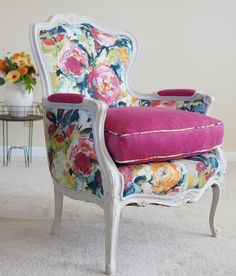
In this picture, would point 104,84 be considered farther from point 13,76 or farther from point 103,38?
point 13,76

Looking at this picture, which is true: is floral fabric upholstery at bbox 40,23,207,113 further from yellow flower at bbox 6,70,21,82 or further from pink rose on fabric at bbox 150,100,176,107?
yellow flower at bbox 6,70,21,82

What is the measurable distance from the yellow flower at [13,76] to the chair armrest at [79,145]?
4.08ft

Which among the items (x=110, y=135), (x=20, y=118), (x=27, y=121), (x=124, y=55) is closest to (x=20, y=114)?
(x=20, y=118)

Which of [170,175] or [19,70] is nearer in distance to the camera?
[170,175]

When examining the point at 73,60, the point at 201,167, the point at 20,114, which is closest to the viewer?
the point at 201,167

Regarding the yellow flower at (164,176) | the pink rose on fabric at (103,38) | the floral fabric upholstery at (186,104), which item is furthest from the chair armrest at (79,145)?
the floral fabric upholstery at (186,104)

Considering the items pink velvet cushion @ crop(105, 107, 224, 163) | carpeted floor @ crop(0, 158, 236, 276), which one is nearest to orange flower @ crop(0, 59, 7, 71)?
carpeted floor @ crop(0, 158, 236, 276)

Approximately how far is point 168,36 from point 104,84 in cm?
Result: 158

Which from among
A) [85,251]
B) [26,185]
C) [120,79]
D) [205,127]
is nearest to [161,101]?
[120,79]

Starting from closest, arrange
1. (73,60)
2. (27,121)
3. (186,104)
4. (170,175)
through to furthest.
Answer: (170,175) < (73,60) < (186,104) < (27,121)

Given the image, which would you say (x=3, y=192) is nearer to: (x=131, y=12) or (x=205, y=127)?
(x=205, y=127)

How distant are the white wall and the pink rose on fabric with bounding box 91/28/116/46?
127 centimetres

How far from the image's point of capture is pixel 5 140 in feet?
11.2

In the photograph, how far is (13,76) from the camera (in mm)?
2879
